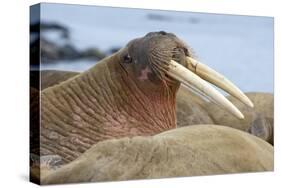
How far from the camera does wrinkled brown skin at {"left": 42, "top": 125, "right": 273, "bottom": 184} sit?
8406 millimetres

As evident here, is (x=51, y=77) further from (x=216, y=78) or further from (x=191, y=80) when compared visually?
(x=216, y=78)

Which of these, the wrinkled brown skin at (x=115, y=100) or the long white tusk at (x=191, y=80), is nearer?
the wrinkled brown skin at (x=115, y=100)

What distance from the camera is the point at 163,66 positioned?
29.3 ft

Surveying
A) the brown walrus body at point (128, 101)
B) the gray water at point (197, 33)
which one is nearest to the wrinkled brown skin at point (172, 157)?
the brown walrus body at point (128, 101)

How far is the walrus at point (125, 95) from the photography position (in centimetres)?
837

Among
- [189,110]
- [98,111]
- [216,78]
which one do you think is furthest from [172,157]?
[216,78]

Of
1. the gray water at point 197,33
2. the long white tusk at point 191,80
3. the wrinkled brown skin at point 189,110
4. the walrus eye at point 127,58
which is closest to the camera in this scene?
the gray water at point 197,33

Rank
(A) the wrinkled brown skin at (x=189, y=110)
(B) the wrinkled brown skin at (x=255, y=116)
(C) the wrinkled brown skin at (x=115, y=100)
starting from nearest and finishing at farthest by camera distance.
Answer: (C) the wrinkled brown skin at (x=115, y=100) → (A) the wrinkled brown skin at (x=189, y=110) → (B) the wrinkled brown skin at (x=255, y=116)

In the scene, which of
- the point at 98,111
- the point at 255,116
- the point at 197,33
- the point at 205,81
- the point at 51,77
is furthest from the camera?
the point at 255,116

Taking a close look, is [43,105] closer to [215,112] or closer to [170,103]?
[170,103]

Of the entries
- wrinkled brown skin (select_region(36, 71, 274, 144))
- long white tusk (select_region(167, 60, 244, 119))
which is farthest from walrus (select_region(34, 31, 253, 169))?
wrinkled brown skin (select_region(36, 71, 274, 144))

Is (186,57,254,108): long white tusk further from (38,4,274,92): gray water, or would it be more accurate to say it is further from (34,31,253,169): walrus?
(38,4,274,92): gray water

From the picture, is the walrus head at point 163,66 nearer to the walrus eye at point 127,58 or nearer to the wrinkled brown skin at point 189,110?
the walrus eye at point 127,58

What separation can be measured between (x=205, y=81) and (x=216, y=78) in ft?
0.77
